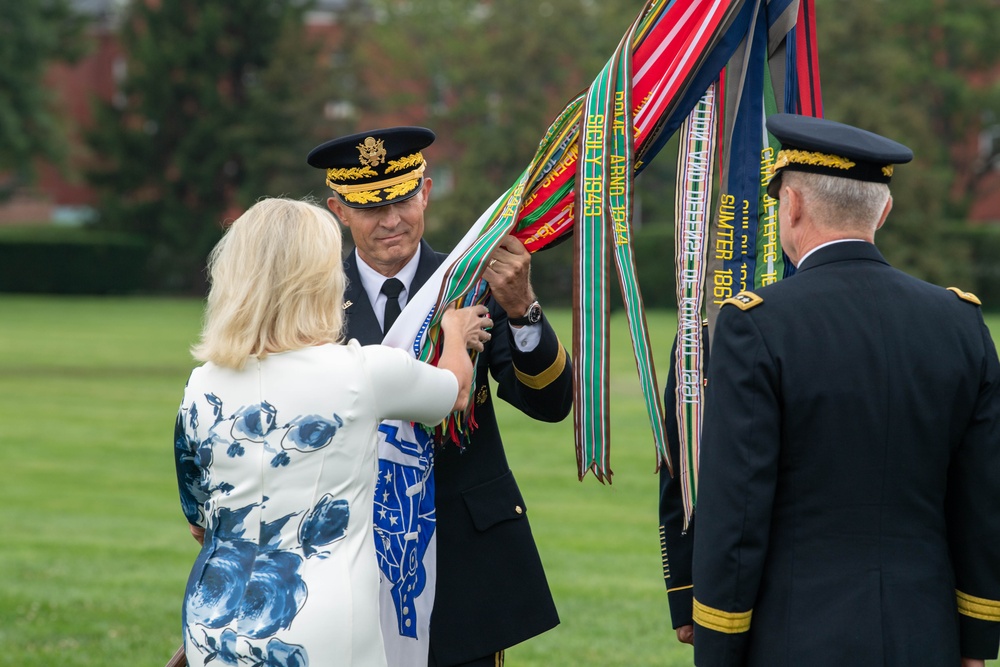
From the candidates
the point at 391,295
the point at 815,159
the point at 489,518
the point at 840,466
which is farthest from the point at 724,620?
the point at 391,295

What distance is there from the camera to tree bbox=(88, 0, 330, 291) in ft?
138

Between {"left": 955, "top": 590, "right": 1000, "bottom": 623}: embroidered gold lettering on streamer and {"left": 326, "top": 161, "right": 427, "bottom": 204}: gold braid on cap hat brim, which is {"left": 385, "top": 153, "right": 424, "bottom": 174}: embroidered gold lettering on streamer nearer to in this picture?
{"left": 326, "top": 161, "right": 427, "bottom": 204}: gold braid on cap hat brim

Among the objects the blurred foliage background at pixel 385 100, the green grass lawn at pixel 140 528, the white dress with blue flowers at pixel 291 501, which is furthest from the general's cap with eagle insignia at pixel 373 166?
the blurred foliage background at pixel 385 100

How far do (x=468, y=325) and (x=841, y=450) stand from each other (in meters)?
1.08

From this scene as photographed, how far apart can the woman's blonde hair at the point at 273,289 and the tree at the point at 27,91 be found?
38.9 meters

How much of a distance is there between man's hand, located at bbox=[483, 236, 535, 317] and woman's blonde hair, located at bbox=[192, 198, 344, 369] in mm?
581

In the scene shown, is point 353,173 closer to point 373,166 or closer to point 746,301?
point 373,166

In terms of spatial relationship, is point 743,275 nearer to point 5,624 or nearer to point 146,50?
point 5,624

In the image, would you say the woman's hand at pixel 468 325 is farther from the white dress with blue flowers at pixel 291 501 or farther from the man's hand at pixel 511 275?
the white dress with blue flowers at pixel 291 501

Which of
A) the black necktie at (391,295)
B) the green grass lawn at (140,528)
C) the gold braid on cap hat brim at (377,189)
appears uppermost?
the gold braid on cap hat brim at (377,189)

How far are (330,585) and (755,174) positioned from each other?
155 centimetres

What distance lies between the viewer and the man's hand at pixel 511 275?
11.3 ft

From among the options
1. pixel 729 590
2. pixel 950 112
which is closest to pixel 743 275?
pixel 729 590

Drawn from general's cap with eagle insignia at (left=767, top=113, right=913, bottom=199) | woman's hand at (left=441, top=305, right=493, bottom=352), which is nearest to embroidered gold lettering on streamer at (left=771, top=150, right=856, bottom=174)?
general's cap with eagle insignia at (left=767, top=113, right=913, bottom=199)
